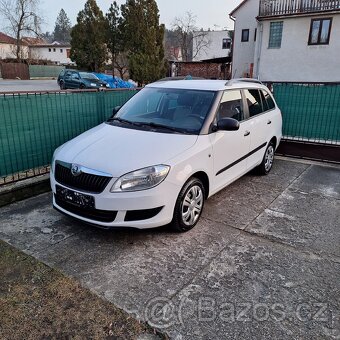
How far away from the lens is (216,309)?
2.50 m

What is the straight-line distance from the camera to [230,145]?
4.20 m

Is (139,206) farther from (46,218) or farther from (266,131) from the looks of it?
(266,131)

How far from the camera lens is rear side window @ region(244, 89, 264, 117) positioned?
190 inches

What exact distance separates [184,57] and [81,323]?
185 feet

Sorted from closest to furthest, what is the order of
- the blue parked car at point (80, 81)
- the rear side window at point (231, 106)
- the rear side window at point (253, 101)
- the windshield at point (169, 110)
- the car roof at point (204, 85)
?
the windshield at point (169, 110)
the rear side window at point (231, 106)
the car roof at point (204, 85)
the rear side window at point (253, 101)
the blue parked car at point (80, 81)

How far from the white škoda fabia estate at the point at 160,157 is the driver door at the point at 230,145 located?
1 centimetres

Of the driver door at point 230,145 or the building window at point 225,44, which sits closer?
the driver door at point 230,145

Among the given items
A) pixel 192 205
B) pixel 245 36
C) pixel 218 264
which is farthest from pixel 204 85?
pixel 245 36

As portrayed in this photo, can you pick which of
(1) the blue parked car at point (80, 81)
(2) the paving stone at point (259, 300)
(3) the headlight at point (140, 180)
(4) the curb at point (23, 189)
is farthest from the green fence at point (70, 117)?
(1) the blue parked car at point (80, 81)

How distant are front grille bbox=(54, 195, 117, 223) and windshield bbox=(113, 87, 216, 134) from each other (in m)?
1.26

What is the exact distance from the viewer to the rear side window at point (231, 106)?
411cm

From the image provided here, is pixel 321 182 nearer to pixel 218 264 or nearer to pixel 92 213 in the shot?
pixel 218 264

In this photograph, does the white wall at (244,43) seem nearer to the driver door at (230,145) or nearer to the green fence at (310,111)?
the green fence at (310,111)

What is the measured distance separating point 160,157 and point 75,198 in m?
1.00
